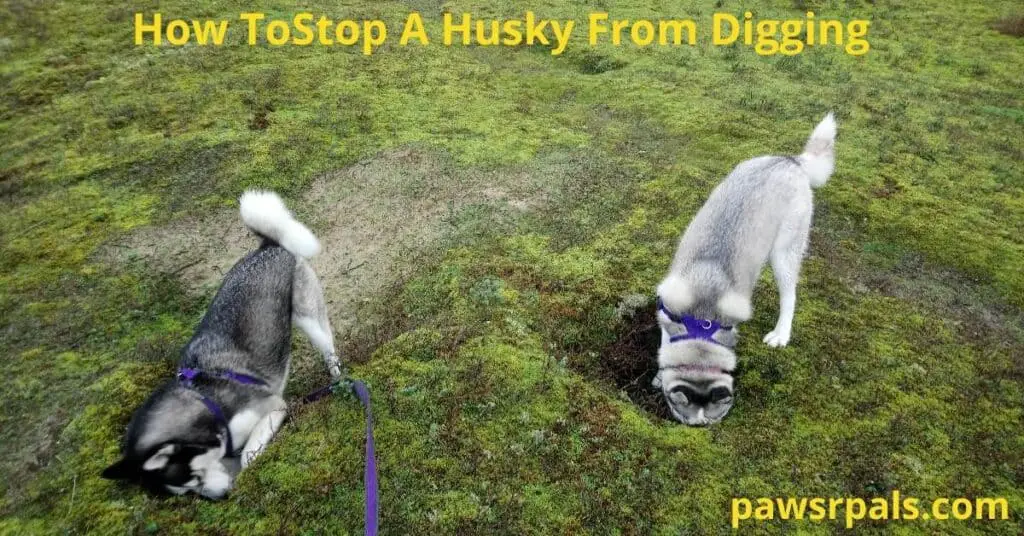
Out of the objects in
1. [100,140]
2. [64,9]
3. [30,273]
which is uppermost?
[64,9]

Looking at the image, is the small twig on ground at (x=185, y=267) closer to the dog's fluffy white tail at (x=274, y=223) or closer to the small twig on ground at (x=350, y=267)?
the small twig on ground at (x=350, y=267)

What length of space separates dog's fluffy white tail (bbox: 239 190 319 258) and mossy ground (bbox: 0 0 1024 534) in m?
1.03

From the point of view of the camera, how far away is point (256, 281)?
446cm

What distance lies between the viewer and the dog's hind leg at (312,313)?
15.2 feet

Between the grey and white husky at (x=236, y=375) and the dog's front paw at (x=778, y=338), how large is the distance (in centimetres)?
383

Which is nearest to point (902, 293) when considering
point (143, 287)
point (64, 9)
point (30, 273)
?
point (143, 287)

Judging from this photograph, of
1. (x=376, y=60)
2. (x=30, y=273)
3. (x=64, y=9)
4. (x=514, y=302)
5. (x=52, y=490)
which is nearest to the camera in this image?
(x=52, y=490)

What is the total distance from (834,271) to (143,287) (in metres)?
7.39

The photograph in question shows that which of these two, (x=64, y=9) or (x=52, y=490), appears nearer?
(x=52, y=490)

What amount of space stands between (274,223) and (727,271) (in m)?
3.93

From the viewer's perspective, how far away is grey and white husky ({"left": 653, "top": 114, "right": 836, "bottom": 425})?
4.13m

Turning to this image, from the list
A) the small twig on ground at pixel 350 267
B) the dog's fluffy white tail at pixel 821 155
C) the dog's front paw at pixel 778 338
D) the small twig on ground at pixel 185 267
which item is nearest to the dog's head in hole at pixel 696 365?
the dog's front paw at pixel 778 338

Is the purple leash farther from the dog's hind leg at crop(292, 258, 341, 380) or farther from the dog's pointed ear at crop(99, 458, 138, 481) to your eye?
the dog's pointed ear at crop(99, 458, 138, 481)

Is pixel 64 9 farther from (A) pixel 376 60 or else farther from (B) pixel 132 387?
(B) pixel 132 387
